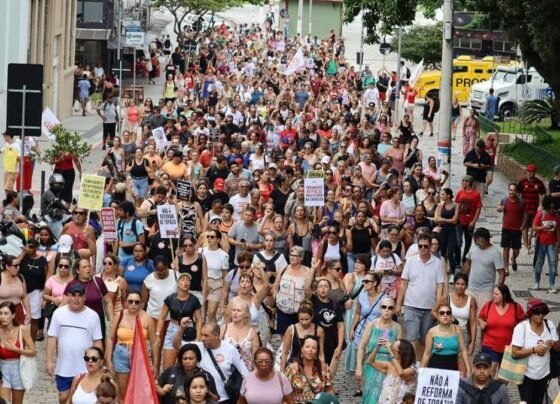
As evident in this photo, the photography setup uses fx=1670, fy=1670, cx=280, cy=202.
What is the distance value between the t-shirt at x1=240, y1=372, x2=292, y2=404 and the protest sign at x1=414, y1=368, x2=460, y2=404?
1056 millimetres

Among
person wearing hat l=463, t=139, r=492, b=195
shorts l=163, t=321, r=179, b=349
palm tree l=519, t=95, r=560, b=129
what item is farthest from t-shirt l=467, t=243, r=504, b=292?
palm tree l=519, t=95, r=560, b=129

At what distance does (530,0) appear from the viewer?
2242 cm

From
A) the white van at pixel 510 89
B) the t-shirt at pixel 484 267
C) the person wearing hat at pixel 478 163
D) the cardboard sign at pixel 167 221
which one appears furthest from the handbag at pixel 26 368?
the white van at pixel 510 89

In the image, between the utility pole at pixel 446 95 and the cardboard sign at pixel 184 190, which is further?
the utility pole at pixel 446 95

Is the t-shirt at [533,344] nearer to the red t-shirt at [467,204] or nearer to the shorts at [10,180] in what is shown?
the red t-shirt at [467,204]

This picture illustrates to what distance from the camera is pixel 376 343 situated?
14.5m

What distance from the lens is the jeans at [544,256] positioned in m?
21.4

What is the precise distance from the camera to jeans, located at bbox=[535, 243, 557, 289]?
21.4 metres

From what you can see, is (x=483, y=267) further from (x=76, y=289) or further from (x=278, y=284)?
(x=76, y=289)

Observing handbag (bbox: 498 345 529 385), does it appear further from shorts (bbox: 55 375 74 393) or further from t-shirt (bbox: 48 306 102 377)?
shorts (bbox: 55 375 74 393)

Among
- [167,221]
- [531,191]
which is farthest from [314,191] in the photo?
[531,191]

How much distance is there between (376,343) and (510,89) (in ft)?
123

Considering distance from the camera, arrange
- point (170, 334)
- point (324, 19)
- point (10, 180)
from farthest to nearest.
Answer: point (324, 19) < point (10, 180) < point (170, 334)

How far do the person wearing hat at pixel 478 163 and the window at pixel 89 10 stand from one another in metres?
28.4
